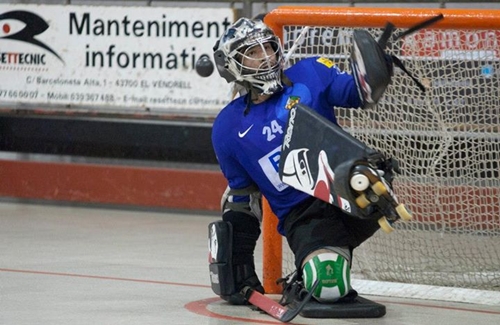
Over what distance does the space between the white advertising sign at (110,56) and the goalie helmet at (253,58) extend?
349 centimetres

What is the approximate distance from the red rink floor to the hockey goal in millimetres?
574

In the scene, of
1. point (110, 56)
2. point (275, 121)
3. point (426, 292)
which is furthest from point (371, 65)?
point (110, 56)

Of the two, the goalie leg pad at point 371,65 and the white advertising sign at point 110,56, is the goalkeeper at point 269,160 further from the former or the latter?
the white advertising sign at point 110,56

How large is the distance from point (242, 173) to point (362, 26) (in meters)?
0.84

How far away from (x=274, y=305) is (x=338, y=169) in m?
0.68

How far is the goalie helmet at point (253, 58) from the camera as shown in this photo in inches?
183

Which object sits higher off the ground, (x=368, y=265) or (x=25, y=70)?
(x=25, y=70)

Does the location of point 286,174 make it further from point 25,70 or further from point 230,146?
point 25,70

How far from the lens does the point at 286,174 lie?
4.52m

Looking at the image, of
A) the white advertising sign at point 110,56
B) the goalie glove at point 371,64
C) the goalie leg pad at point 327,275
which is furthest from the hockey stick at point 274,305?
the white advertising sign at point 110,56

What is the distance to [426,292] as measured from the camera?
5.08 metres

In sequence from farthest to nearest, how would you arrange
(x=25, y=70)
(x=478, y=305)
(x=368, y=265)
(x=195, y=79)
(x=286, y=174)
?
(x=25, y=70) → (x=195, y=79) → (x=368, y=265) → (x=478, y=305) → (x=286, y=174)

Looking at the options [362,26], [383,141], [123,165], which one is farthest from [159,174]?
[362,26]

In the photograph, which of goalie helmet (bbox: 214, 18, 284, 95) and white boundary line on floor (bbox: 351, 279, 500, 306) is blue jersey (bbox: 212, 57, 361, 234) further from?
white boundary line on floor (bbox: 351, 279, 500, 306)
